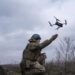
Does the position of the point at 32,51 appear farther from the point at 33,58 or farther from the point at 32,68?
the point at 32,68

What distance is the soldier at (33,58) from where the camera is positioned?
10617 mm

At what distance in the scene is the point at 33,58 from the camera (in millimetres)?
10750


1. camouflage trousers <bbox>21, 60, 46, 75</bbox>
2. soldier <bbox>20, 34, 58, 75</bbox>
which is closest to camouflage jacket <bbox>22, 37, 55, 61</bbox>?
soldier <bbox>20, 34, 58, 75</bbox>

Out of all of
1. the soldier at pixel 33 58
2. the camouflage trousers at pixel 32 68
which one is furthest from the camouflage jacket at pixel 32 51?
the camouflage trousers at pixel 32 68

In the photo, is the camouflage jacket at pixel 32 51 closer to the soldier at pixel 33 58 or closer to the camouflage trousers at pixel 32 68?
the soldier at pixel 33 58

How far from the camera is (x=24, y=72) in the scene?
10.9 metres

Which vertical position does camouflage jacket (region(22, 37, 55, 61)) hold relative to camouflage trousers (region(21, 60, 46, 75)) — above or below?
above

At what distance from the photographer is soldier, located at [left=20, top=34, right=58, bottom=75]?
10.6m

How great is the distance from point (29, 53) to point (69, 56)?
62.9ft

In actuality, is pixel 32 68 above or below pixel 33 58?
below

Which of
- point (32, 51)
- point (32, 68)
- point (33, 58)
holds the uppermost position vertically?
point (32, 51)

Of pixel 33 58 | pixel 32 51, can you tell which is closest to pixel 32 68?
pixel 33 58

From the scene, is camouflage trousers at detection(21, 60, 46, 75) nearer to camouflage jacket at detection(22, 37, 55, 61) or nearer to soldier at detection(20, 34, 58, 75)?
soldier at detection(20, 34, 58, 75)

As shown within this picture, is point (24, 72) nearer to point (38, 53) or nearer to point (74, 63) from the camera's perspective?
point (38, 53)
